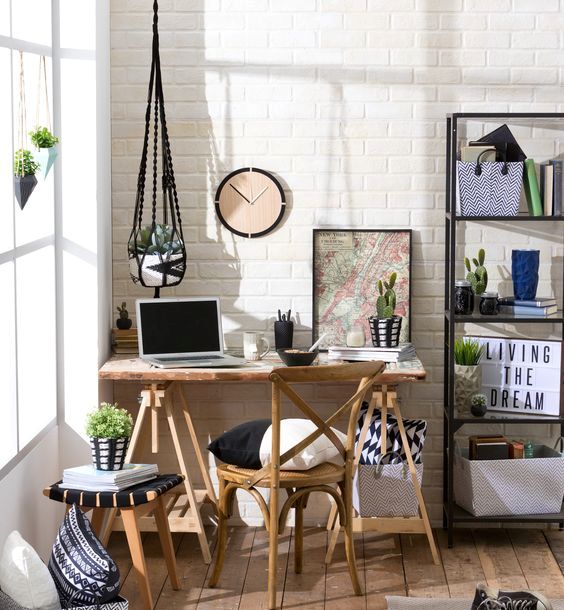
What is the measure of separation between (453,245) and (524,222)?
0.45 meters

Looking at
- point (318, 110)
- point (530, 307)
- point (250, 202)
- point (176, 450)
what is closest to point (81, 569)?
point (176, 450)

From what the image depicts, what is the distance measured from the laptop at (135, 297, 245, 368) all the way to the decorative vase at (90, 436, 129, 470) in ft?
2.02

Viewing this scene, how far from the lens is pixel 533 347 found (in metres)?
4.34

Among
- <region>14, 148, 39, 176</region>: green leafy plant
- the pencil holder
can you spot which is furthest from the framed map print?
<region>14, 148, 39, 176</region>: green leafy plant

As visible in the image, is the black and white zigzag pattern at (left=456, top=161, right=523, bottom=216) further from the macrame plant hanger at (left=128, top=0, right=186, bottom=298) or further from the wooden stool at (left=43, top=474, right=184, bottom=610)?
the wooden stool at (left=43, top=474, right=184, bottom=610)

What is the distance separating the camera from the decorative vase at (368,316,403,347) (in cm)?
430

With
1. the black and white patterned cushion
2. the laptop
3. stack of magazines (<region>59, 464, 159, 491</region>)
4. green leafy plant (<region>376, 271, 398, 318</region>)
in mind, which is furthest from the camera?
green leafy plant (<region>376, 271, 398, 318</region>)

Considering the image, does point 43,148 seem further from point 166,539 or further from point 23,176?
point 166,539

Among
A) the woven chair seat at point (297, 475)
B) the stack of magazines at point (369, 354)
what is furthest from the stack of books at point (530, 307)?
the woven chair seat at point (297, 475)

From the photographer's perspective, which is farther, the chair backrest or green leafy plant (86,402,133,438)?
green leafy plant (86,402,133,438)

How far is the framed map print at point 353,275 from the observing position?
4527mm

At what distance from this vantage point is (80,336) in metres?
4.20

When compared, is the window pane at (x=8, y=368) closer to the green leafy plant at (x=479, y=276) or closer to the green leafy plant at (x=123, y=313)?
the green leafy plant at (x=123, y=313)

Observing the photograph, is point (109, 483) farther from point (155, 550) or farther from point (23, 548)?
point (155, 550)
